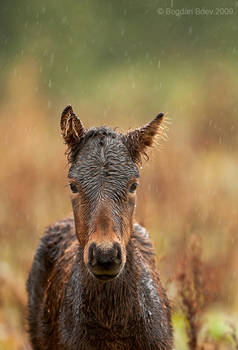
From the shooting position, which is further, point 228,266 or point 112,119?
point 112,119

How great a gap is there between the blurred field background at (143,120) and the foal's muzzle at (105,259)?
169 centimetres

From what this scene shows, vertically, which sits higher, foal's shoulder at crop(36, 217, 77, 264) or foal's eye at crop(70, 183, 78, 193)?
A: foal's shoulder at crop(36, 217, 77, 264)

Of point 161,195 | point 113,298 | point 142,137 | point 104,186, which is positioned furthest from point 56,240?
point 161,195

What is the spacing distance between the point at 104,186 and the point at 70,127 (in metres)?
0.73

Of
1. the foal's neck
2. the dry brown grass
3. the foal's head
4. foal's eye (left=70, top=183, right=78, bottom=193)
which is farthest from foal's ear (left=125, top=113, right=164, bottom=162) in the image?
the dry brown grass

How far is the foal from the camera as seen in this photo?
4.55 meters

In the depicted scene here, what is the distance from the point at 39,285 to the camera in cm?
677

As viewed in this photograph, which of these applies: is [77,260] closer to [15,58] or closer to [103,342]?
[103,342]

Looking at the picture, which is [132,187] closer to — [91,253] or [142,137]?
[142,137]

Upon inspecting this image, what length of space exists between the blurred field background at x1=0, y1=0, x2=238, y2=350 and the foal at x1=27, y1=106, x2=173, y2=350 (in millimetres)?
891

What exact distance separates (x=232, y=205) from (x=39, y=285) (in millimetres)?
6712

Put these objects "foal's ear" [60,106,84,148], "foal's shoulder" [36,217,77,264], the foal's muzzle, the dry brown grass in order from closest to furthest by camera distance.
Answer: the foal's muzzle → "foal's ear" [60,106,84,148] → "foal's shoulder" [36,217,77,264] → the dry brown grass

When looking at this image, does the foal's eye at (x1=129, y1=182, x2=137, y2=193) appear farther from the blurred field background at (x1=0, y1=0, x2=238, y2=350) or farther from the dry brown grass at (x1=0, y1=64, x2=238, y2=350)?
the dry brown grass at (x1=0, y1=64, x2=238, y2=350)

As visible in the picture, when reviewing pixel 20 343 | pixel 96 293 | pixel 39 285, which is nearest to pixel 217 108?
pixel 20 343
